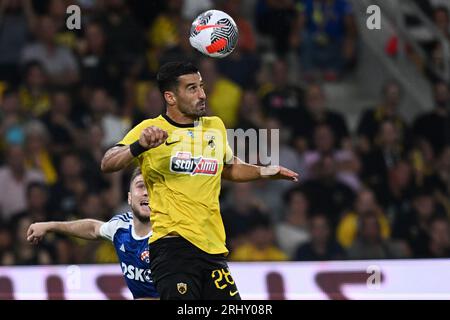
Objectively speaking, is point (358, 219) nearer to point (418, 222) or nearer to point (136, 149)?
point (418, 222)

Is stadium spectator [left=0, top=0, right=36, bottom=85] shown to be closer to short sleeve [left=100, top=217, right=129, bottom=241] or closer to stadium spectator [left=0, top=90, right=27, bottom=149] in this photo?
stadium spectator [left=0, top=90, right=27, bottom=149]

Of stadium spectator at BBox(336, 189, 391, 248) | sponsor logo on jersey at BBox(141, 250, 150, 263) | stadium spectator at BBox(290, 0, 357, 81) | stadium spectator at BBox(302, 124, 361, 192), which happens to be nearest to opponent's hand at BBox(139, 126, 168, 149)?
sponsor logo on jersey at BBox(141, 250, 150, 263)

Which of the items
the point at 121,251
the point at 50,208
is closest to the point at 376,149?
the point at 50,208

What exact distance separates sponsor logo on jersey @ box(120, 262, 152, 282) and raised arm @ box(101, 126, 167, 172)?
3.91 ft

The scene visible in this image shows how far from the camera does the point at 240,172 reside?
24.7ft

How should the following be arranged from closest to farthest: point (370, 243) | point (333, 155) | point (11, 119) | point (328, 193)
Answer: point (370, 243) → point (328, 193) → point (333, 155) → point (11, 119)

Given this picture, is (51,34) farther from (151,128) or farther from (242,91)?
(151,128)

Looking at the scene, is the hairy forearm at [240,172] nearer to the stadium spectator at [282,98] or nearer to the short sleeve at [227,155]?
the short sleeve at [227,155]

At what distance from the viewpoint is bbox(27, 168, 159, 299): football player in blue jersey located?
7.93 meters

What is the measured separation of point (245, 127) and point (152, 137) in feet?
20.7

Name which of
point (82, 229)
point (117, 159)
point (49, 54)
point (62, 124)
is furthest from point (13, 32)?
point (117, 159)

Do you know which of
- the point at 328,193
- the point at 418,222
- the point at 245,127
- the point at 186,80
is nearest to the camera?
the point at 186,80

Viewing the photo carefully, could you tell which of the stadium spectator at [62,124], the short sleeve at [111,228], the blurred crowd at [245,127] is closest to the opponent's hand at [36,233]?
the short sleeve at [111,228]
